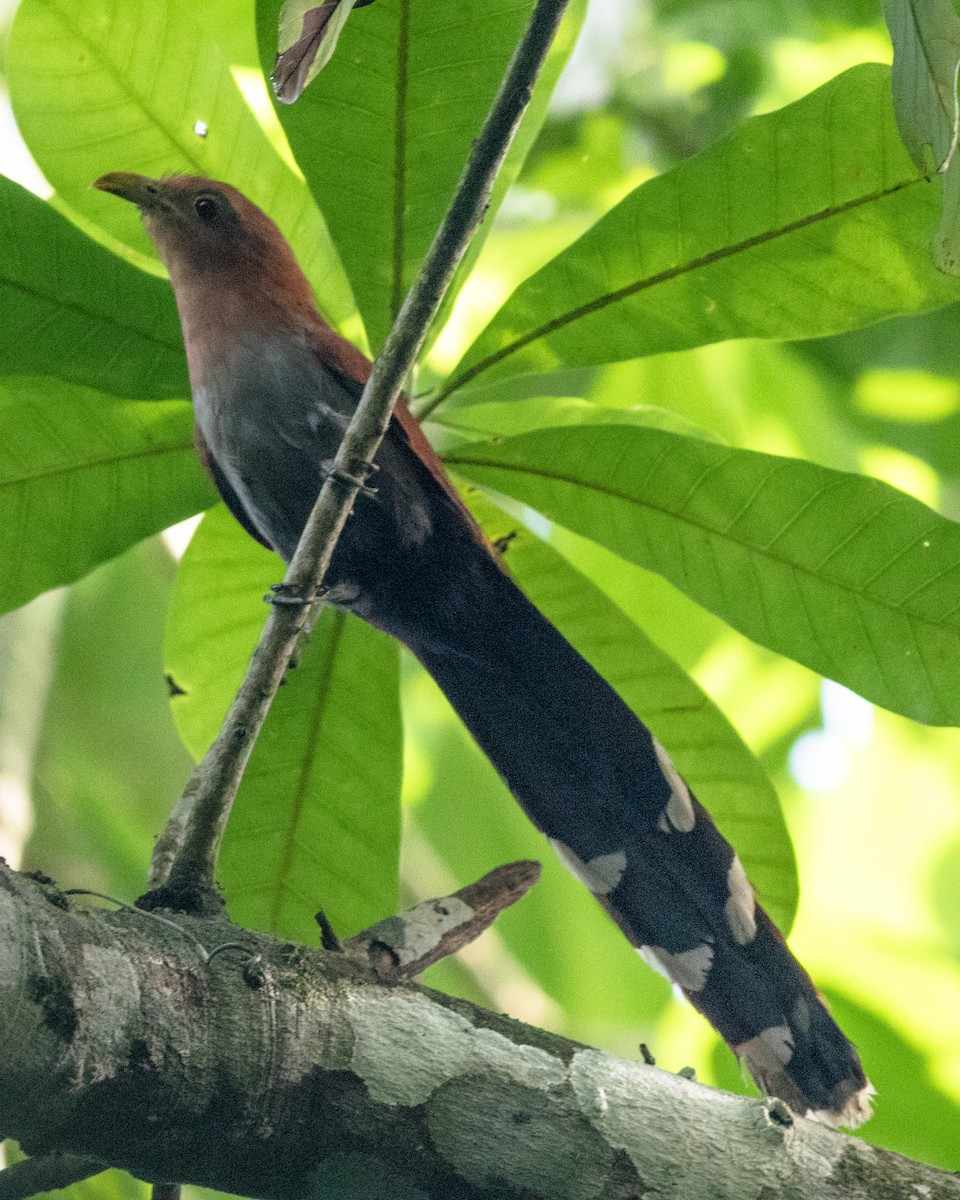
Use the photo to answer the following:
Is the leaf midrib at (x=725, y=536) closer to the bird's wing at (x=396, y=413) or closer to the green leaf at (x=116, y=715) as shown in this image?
the bird's wing at (x=396, y=413)

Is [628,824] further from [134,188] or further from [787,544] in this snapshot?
[134,188]

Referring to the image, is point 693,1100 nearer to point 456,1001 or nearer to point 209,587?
point 456,1001

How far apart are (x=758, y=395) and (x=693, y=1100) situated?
118 inches

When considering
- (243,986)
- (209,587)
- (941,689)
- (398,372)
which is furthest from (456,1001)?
(209,587)

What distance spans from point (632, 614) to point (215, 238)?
1.56 metres

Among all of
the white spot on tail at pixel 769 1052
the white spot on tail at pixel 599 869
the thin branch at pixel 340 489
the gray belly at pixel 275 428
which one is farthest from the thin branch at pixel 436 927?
the gray belly at pixel 275 428

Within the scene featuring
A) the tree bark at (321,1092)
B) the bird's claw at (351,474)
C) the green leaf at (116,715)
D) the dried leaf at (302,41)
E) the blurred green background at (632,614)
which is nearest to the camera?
the tree bark at (321,1092)

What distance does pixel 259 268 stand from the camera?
331 centimetres

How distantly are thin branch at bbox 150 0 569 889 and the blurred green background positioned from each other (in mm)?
1670

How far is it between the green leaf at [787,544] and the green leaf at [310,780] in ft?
2.22

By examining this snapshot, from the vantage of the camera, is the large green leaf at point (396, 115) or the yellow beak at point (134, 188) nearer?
the large green leaf at point (396, 115)

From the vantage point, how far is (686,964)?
289 cm

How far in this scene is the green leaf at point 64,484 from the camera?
9.52 feet

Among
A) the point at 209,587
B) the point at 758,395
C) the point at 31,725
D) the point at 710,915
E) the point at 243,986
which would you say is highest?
the point at 758,395
